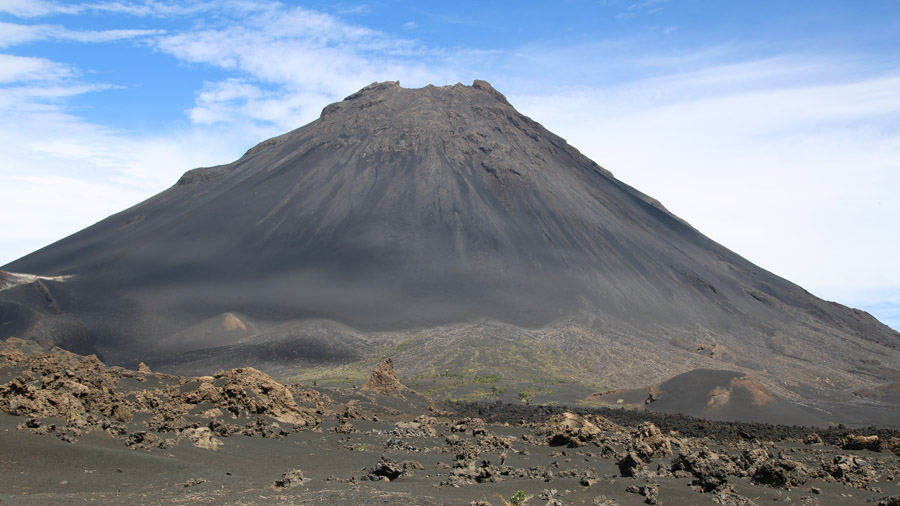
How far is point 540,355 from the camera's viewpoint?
204 feet

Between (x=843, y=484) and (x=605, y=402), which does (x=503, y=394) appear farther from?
(x=843, y=484)

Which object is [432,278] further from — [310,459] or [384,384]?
[310,459]

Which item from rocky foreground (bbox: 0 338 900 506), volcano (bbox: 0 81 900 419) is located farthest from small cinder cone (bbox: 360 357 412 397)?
volcano (bbox: 0 81 900 419)

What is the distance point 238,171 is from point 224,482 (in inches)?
4330

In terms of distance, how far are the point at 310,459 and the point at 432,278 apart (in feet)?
220

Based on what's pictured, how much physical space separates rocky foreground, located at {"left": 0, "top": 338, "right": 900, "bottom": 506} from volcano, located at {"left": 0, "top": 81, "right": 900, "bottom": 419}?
105 ft

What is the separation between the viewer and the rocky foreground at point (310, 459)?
1042cm

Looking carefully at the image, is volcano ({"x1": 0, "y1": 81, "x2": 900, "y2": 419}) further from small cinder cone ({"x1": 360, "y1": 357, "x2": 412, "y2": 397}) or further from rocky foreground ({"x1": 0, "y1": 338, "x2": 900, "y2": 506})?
rocky foreground ({"x1": 0, "y1": 338, "x2": 900, "y2": 506})

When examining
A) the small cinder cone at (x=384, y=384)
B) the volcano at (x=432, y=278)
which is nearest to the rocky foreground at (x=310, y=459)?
the small cinder cone at (x=384, y=384)

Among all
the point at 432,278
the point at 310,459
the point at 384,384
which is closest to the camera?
the point at 310,459

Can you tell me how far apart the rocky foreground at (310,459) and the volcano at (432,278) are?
32.1 m

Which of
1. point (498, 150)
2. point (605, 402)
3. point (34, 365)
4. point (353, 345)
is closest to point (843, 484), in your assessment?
point (34, 365)

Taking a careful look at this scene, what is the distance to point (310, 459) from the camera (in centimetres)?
1502

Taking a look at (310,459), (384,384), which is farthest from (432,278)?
(310,459)
